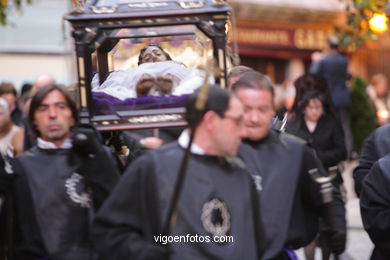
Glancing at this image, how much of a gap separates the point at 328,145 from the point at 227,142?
543 cm

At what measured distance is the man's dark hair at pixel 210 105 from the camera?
4.28 meters

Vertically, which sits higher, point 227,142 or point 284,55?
point 227,142

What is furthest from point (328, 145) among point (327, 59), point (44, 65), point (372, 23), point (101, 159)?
point (44, 65)

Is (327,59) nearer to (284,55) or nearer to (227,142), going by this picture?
(227,142)

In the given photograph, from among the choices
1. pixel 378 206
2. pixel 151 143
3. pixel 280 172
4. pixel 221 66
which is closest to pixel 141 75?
pixel 151 143

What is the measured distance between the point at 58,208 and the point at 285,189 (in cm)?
120

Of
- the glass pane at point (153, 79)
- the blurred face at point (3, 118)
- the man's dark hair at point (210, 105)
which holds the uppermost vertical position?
the man's dark hair at point (210, 105)

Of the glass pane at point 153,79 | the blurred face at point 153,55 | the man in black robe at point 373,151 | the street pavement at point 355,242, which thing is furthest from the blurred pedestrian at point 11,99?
the man in black robe at point 373,151

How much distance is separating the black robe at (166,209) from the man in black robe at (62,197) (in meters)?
0.65

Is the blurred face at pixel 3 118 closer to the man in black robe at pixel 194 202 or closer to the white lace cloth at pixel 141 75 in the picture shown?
the white lace cloth at pixel 141 75

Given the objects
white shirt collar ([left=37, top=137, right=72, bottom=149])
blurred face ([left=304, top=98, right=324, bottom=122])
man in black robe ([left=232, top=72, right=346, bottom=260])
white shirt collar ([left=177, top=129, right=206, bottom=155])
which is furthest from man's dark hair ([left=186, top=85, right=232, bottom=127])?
blurred face ([left=304, top=98, right=324, bottom=122])

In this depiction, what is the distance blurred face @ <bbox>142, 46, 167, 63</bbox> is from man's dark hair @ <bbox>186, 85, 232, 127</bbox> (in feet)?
8.95

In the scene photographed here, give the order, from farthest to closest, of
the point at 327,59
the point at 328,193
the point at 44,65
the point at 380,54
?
the point at 380,54
the point at 44,65
the point at 327,59
the point at 328,193

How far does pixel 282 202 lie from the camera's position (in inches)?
191
